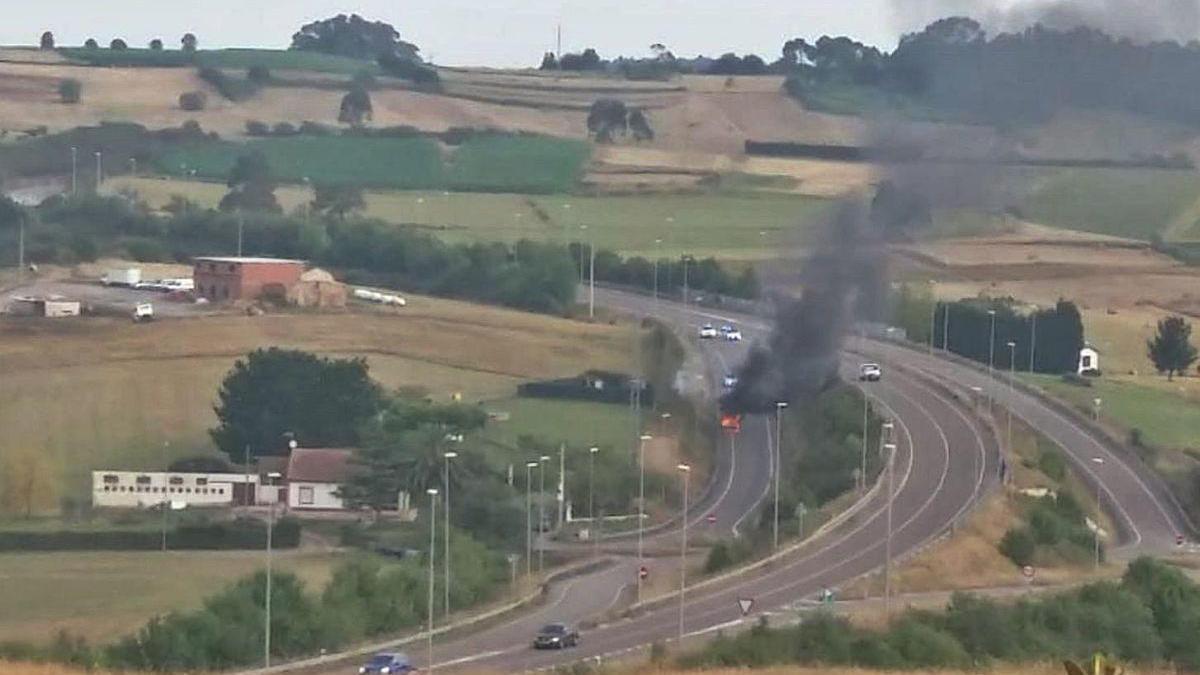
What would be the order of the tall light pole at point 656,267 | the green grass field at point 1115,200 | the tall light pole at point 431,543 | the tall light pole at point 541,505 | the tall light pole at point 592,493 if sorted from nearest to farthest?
the tall light pole at point 431,543
the tall light pole at point 541,505
the tall light pole at point 592,493
the green grass field at point 1115,200
the tall light pole at point 656,267

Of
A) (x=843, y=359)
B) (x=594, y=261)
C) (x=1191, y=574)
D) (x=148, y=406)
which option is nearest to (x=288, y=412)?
(x=148, y=406)

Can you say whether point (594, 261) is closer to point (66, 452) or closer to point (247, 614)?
point (66, 452)

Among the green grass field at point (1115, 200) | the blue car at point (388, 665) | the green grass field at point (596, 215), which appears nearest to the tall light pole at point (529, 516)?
the blue car at point (388, 665)

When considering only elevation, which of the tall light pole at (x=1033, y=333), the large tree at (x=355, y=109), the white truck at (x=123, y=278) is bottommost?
the tall light pole at (x=1033, y=333)

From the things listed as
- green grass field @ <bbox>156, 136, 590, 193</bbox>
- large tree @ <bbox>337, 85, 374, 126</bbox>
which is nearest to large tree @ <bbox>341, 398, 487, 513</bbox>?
green grass field @ <bbox>156, 136, 590, 193</bbox>

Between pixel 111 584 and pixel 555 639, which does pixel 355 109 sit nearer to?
pixel 111 584

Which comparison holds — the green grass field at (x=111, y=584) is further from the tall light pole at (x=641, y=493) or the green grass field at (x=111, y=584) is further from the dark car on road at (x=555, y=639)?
the tall light pole at (x=641, y=493)

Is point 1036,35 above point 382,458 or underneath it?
above
